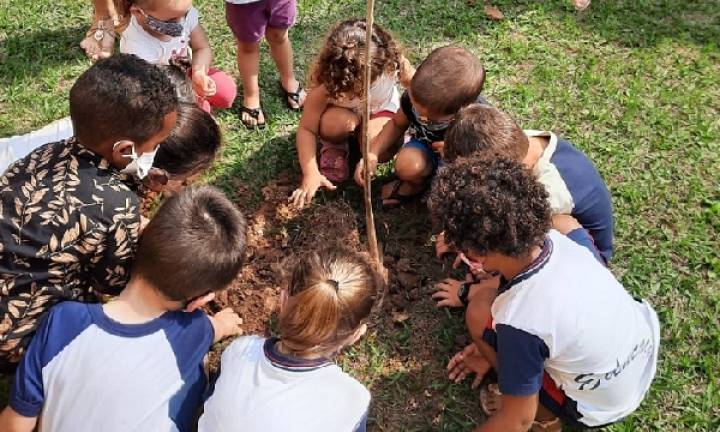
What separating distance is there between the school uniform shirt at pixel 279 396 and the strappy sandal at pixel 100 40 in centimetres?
283

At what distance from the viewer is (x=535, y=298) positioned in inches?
84.7

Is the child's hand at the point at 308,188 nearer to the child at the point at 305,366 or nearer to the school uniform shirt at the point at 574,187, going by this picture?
the school uniform shirt at the point at 574,187

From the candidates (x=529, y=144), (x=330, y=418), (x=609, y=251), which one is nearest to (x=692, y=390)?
(x=609, y=251)

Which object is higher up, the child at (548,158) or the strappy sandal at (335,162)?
the child at (548,158)

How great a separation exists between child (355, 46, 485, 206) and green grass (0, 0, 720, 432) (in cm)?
65

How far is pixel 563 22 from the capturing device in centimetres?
461

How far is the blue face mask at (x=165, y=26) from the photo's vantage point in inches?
137

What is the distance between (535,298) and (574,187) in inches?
35.6

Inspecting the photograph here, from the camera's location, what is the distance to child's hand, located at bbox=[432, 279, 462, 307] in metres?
3.15

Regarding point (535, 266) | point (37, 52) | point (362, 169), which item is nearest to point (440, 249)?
point (362, 169)

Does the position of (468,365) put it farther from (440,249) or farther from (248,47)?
(248,47)

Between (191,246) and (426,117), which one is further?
(426,117)

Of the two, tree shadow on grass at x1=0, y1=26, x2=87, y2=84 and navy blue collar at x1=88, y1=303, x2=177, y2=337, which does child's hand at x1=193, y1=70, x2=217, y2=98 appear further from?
navy blue collar at x1=88, y1=303, x2=177, y2=337

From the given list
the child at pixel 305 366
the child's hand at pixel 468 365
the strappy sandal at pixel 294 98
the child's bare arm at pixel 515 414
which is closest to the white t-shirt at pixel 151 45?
the strappy sandal at pixel 294 98
